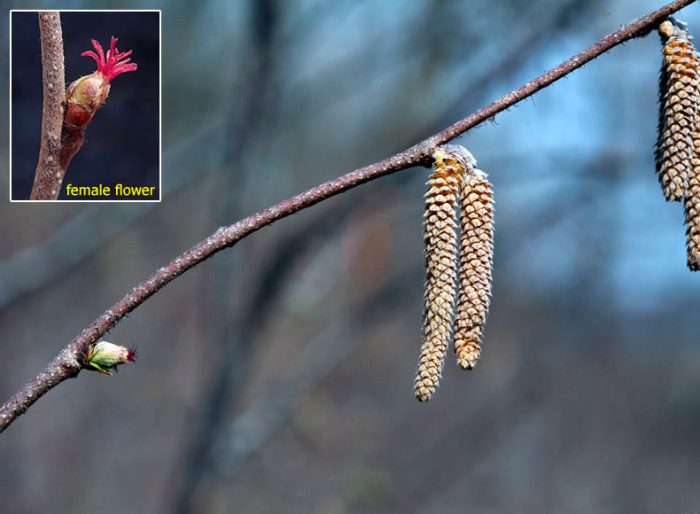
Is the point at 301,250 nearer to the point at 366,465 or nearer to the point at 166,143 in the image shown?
the point at 166,143

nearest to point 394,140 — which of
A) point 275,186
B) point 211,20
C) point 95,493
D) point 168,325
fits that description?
point 275,186

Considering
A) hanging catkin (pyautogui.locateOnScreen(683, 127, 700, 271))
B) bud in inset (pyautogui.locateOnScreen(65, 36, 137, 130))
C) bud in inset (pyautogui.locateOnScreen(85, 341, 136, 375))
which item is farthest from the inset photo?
hanging catkin (pyautogui.locateOnScreen(683, 127, 700, 271))

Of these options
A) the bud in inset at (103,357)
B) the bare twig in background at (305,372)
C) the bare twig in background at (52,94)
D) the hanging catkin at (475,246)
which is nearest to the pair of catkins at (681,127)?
the hanging catkin at (475,246)

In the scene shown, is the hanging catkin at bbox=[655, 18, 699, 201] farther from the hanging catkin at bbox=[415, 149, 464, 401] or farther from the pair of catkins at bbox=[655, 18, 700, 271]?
the hanging catkin at bbox=[415, 149, 464, 401]

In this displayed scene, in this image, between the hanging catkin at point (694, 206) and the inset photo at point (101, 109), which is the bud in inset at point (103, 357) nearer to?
the hanging catkin at point (694, 206)

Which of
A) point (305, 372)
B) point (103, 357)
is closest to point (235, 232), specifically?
point (103, 357)

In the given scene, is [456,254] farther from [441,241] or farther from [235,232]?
[235,232]

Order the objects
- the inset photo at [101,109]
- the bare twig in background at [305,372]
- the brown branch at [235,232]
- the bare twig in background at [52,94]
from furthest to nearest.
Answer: the bare twig in background at [305,372] → the inset photo at [101,109] → the bare twig in background at [52,94] → the brown branch at [235,232]
